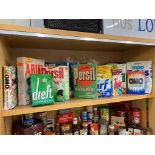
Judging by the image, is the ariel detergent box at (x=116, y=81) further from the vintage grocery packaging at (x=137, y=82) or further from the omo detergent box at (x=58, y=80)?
the omo detergent box at (x=58, y=80)

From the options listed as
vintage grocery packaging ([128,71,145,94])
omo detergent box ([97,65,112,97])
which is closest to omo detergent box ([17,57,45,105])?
omo detergent box ([97,65,112,97])

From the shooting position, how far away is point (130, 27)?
4.65 ft

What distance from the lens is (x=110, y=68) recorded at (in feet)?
3.69

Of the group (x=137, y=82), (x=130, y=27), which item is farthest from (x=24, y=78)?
(x=130, y=27)

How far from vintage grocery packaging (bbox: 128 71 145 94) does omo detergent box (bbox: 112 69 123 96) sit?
7cm

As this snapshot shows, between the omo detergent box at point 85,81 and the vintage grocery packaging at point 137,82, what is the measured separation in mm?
309

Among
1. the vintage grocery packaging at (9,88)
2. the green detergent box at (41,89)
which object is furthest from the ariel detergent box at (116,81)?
the vintage grocery packaging at (9,88)

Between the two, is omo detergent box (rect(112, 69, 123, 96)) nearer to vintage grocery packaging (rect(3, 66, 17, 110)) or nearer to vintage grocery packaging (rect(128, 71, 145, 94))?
vintage grocery packaging (rect(128, 71, 145, 94))

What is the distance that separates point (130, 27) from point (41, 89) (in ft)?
2.92

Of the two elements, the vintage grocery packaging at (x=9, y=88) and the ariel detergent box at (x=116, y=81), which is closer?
the vintage grocery packaging at (x=9, y=88)

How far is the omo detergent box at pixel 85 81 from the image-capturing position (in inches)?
40.4

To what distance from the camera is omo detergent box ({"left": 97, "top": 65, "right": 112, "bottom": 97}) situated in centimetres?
109
